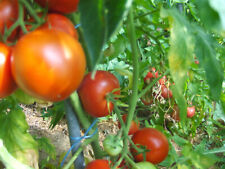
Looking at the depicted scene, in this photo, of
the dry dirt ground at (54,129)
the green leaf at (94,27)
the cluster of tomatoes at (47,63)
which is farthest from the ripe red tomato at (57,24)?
the dry dirt ground at (54,129)

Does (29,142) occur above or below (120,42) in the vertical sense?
below

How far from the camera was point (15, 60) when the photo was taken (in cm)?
37

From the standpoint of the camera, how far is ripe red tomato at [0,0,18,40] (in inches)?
16.5

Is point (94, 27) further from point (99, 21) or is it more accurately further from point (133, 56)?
point (133, 56)

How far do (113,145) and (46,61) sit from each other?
247 millimetres

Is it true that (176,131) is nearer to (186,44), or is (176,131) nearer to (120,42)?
(120,42)

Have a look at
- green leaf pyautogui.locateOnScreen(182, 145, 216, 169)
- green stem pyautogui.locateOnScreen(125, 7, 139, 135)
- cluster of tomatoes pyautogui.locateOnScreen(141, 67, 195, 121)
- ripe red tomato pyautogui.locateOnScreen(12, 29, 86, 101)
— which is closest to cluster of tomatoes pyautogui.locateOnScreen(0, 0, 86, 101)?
ripe red tomato pyautogui.locateOnScreen(12, 29, 86, 101)

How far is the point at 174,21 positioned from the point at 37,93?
0.24 metres

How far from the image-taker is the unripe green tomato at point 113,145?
1.71ft

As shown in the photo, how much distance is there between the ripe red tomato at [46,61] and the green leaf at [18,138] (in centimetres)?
31

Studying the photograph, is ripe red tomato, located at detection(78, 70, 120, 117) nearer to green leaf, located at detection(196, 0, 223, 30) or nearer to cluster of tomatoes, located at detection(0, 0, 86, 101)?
cluster of tomatoes, located at detection(0, 0, 86, 101)

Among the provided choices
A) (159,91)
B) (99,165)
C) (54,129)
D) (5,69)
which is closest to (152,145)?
(99,165)

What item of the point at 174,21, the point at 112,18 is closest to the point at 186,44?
the point at 174,21

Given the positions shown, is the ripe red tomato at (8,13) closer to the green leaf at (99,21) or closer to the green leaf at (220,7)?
the green leaf at (99,21)
